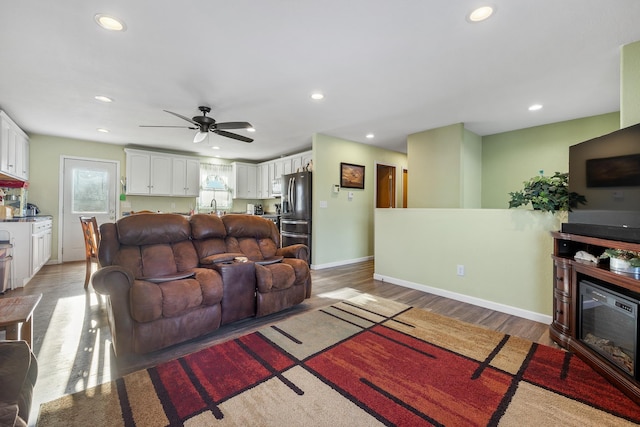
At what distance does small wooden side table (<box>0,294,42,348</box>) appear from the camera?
137cm

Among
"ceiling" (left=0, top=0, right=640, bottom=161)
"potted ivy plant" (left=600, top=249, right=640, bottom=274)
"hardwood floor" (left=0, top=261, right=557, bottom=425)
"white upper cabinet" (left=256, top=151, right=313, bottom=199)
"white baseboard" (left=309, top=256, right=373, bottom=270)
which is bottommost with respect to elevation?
"hardwood floor" (left=0, top=261, right=557, bottom=425)

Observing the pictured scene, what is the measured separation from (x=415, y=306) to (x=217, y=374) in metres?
2.17

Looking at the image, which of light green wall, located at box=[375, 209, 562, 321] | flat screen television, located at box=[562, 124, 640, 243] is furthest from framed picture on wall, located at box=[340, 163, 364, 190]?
flat screen television, located at box=[562, 124, 640, 243]

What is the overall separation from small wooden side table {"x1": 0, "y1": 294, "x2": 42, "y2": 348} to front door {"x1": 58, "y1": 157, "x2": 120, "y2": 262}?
480 cm

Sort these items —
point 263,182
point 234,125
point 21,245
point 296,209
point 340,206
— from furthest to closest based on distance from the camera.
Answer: point 263,182, point 340,206, point 296,209, point 21,245, point 234,125

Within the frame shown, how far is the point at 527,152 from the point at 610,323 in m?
3.44

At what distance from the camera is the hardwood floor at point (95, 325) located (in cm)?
180

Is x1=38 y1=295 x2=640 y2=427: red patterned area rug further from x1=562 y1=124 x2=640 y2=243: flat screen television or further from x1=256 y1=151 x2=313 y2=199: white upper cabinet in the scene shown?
x1=256 y1=151 x2=313 y2=199: white upper cabinet

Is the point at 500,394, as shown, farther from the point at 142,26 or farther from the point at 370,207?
the point at 370,207

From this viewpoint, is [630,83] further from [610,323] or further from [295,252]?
[295,252]

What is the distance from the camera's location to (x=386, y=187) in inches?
254

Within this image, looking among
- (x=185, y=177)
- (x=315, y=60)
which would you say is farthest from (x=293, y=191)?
(x=315, y=60)

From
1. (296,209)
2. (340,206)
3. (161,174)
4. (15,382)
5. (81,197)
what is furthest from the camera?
(161,174)

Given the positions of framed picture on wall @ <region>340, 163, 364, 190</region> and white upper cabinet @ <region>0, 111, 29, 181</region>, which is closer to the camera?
white upper cabinet @ <region>0, 111, 29, 181</region>
